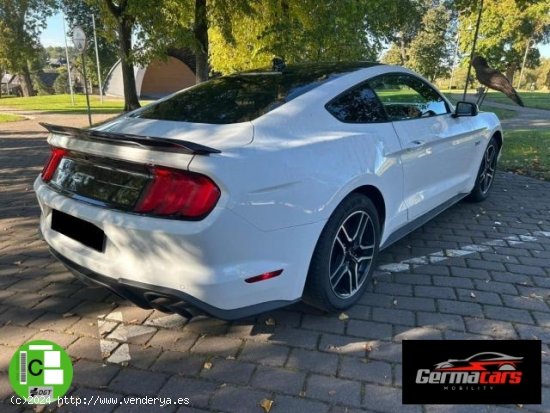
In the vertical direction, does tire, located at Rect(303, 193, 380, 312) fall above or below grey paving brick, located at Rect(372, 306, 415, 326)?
above

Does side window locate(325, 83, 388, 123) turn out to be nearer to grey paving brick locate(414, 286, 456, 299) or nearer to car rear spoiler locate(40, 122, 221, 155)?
car rear spoiler locate(40, 122, 221, 155)

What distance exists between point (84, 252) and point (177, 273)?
2.16ft

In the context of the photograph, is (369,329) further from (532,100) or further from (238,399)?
(532,100)

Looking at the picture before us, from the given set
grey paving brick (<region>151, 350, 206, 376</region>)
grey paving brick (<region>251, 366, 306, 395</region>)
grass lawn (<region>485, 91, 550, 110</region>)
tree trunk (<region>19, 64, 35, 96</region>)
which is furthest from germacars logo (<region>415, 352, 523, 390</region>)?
tree trunk (<region>19, 64, 35, 96</region>)

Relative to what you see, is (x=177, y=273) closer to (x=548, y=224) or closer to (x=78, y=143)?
(x=78, y=143)

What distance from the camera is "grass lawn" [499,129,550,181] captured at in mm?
7625

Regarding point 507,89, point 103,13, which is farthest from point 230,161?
point 103,13

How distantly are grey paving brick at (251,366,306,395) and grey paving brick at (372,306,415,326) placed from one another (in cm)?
80

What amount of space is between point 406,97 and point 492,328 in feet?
6.42

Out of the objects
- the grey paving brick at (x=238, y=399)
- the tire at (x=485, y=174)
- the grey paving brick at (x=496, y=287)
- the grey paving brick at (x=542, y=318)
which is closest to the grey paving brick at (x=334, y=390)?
the grey paving brick at (x=238, y=399)

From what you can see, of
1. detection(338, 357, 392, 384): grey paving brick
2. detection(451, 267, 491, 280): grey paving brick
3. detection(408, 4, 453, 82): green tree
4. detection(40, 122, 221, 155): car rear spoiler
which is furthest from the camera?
detection(408, 4, 453, 82): green tree

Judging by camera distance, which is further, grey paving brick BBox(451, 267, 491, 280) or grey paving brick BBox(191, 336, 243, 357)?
grey paving brick BBox(451, 267, 491, 280)

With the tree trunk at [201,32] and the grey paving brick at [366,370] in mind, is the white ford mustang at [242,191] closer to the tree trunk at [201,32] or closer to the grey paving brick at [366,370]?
the grey paving brick at [366,370]

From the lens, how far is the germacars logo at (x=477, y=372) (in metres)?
2.41
